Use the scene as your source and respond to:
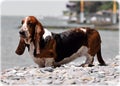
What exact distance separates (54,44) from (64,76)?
2.33ft

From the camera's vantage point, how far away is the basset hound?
7.68 meters

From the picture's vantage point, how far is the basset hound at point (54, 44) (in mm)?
7684

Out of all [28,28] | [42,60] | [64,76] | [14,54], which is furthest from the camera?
[14,54]

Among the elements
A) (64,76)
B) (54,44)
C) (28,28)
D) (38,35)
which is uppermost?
(28,28)

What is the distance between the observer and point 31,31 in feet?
25.1

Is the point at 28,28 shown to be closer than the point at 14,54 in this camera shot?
Yes

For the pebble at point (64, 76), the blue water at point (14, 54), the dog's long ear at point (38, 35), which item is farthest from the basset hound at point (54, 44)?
the blue water at point (14, 54)

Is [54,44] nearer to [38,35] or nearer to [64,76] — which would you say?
[38,35]

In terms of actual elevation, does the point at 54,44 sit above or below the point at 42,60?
above

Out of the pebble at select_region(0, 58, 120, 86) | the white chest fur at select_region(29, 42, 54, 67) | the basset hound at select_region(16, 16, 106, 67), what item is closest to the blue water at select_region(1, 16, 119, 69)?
the basset hound at select_region(16, 16, 106, 67)

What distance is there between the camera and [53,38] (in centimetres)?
790

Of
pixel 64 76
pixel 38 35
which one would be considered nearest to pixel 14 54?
pixel 38 35

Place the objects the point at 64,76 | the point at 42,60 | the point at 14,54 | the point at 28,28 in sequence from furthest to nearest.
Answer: the point at 14,54
the point at 42,60
the point at 28,28
the point at 64,76

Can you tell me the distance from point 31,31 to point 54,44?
0.46 metres
